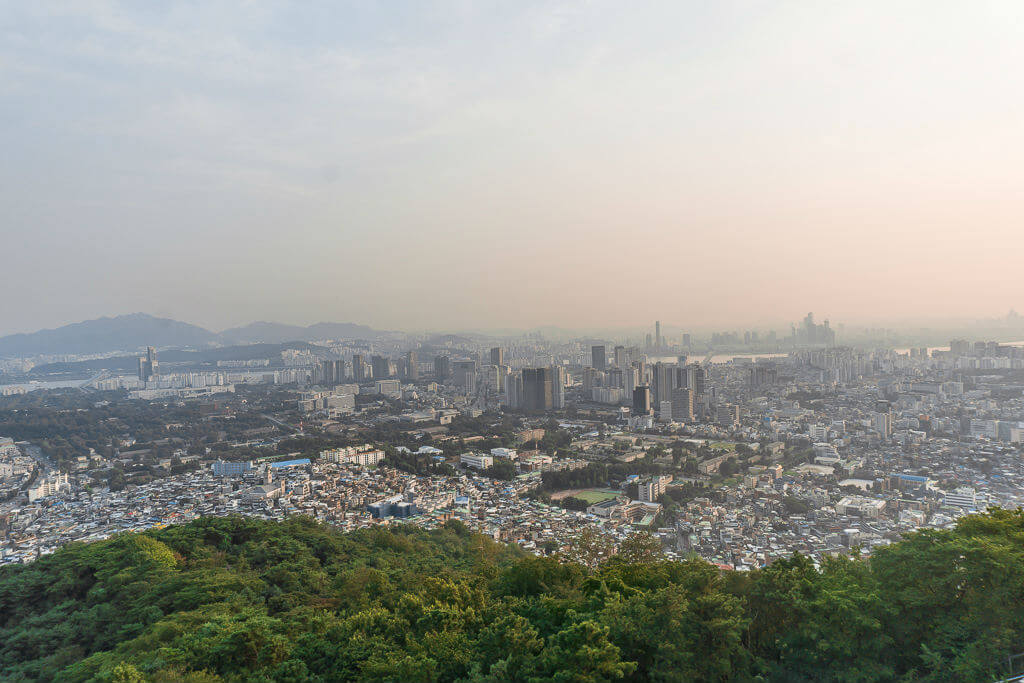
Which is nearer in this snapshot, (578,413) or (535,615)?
(535,615)

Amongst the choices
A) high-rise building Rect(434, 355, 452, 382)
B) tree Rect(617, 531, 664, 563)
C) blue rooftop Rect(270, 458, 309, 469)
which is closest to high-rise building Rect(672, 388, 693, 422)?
blue rooftop Rect(270, 458, 309, 469)

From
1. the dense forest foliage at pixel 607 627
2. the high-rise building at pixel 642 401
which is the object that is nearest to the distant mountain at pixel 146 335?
the high-rise building at pixel 642 401

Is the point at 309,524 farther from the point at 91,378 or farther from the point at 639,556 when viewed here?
the point at 91,378

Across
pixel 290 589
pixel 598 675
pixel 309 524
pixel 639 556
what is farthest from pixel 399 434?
pixel 598 675

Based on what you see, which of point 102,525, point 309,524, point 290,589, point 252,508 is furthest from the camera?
point 252,508

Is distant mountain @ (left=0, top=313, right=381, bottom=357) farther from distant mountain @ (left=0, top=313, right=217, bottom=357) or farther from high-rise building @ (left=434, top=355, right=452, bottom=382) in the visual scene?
high-rise building @ (left=434, top=355, right=452, bottom=382)

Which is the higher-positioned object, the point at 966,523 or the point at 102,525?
the point at 966,523
